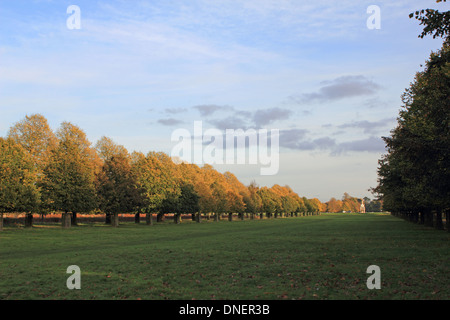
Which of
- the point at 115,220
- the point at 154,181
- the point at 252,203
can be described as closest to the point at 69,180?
the point at 115,220

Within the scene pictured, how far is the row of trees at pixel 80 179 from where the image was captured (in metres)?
55.6

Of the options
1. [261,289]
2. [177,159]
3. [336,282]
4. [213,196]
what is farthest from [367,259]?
[177,159]

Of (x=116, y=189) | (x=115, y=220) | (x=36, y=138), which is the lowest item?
(x=115, y=220)

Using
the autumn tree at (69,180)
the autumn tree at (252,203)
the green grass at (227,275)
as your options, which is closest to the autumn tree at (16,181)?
the autumn tree at (69,180)

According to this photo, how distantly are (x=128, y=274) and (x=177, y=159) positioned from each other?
96.2 metres

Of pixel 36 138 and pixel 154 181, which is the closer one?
pixel 36 138

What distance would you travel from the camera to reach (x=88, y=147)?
72188 millimetres

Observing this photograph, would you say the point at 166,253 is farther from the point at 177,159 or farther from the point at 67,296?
the point at 177,159

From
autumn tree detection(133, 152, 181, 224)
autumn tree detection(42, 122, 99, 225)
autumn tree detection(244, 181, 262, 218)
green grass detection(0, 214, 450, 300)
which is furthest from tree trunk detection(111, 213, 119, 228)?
autumn tree detection(244, 181, 262, 218)

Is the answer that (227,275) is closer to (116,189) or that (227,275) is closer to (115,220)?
(116,189)

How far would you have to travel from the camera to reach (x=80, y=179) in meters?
63.6

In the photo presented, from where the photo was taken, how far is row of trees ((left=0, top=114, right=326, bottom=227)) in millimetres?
55625

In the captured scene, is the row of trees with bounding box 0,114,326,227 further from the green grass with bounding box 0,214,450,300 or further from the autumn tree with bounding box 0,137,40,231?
the green grass with bounding box 0,214,450,300

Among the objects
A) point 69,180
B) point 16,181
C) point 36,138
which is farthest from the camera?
point 36,138
